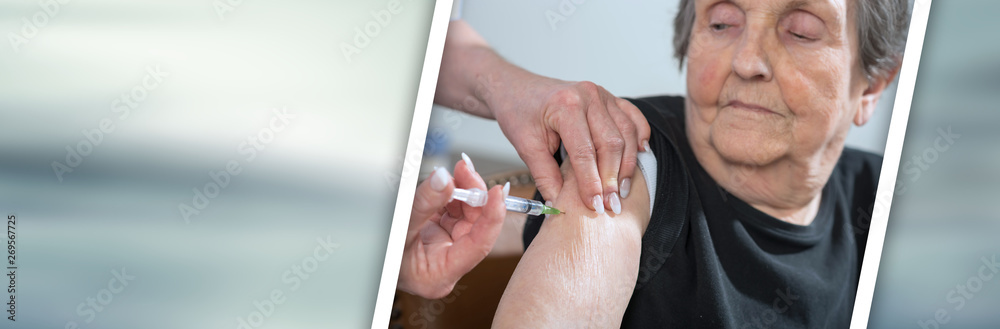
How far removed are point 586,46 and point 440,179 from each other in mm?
356

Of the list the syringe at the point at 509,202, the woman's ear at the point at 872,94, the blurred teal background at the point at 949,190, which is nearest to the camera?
the syringe at the point at 509,202

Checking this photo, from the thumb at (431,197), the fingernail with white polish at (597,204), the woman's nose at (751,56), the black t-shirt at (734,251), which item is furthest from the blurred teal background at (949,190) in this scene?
the thumb at (431,197)

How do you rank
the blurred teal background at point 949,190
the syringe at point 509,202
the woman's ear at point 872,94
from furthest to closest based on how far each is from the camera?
the blurred teal background at point 949,190 < the woman's ear at point 872,94 < the syringe at point 509,202

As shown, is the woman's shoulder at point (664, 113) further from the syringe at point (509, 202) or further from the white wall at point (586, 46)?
the syringe at point (509, 202)

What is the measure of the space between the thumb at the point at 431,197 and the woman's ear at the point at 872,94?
2.55 ft

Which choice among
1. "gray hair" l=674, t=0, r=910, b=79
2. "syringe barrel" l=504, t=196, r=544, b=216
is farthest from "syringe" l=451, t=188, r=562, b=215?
"gray hair" l=674, t=0, r=910, b=79

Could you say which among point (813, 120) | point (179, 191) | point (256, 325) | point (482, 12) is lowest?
point (256, 325)

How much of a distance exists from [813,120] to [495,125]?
0.56 metres

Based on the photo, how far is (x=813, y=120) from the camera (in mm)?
1190

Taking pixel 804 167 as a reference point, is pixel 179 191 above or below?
below

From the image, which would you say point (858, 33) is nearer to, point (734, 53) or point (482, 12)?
point (734, 53)

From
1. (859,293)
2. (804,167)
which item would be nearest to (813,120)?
(804,167)

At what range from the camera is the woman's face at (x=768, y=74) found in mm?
1119

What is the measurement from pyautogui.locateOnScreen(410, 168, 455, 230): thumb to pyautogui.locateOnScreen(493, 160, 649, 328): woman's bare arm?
0.17m
